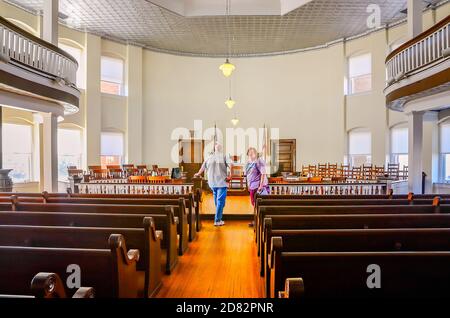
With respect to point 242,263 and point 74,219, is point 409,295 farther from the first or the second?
point 74,219

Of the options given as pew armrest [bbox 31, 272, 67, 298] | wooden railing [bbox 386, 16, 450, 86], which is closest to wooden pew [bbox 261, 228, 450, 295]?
pew armrest [bbox 31, 272, 67, 298]

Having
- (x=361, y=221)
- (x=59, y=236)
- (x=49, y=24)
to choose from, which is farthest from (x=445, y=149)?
(x=49, y=24)

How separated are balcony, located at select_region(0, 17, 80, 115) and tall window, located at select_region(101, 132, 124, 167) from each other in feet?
16.6

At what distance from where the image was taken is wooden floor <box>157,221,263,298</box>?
313cm

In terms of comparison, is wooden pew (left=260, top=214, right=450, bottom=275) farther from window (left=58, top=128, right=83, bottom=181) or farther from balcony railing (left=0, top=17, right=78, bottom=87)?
window (left=58, top=128, right=83, bottom=181)

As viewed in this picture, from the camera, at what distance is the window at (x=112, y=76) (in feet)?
44.6

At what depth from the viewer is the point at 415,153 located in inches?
315

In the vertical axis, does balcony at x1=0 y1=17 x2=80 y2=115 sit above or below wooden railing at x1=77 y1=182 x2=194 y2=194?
above

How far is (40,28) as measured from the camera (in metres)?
11.1

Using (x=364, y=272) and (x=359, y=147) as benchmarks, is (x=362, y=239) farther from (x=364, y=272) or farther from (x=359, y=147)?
(x=359, y=147)

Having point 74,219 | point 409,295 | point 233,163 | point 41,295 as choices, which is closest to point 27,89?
point 74,219

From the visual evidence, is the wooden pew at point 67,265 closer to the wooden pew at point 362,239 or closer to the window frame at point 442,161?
the wooden pew at point 362,239

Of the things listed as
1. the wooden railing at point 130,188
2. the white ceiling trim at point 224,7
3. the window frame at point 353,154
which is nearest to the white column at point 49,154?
the wooden railing at point 130,188

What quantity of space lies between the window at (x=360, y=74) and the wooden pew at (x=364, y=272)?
1237 cm
